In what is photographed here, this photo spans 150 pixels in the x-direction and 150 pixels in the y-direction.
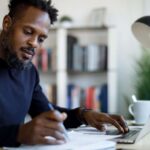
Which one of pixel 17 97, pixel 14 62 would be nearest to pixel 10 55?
pixel 14 62

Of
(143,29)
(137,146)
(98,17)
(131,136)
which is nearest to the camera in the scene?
(137,146)

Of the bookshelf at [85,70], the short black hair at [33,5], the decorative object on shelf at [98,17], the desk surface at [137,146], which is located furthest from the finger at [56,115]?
the decorative object on shelf at [98,17]

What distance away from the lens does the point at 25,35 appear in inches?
47.3

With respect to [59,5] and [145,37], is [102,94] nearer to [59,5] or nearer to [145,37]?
[59,5]

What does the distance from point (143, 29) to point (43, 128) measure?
0.74 metres

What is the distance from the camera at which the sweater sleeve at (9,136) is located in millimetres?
922

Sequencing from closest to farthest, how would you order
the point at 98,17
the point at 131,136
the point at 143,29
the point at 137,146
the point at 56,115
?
the point at 56,115, the point at 137,146, the point at 131,136, the point at 143,29, the point at 98,17

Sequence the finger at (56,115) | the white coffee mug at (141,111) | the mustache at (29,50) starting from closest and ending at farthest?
the finger at (56,115), the mustache at (29,50), the white coffee mug at (141,111)

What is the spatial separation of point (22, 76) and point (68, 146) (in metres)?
0.56

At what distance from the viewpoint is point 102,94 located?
368cm

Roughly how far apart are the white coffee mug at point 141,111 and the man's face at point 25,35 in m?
0.54

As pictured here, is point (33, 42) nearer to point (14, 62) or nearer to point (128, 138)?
point (14, 62)

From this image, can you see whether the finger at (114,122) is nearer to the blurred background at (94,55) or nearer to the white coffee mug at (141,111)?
the white coffee mug at (141,111)

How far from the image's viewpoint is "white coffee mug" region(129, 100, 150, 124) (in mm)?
1531
